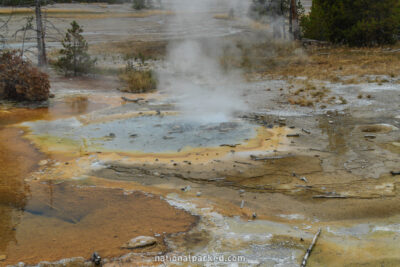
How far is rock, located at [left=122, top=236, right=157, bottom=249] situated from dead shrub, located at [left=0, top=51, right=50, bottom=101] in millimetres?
8436

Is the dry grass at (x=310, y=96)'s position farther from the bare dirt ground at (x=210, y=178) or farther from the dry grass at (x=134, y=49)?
the dry grass at (x=134, y=49)

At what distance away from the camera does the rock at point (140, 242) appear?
478 cm

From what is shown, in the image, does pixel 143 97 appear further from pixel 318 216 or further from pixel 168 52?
pixel 168 52

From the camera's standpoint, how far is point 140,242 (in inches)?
190

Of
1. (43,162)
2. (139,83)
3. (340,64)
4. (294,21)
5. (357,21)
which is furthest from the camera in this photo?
(294,21)

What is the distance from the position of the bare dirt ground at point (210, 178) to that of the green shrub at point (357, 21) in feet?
21.5

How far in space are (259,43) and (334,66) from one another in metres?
7.40

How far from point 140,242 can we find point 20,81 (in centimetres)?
903

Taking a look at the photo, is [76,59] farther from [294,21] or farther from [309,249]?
[309,249]

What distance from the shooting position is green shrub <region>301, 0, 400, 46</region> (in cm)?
1794

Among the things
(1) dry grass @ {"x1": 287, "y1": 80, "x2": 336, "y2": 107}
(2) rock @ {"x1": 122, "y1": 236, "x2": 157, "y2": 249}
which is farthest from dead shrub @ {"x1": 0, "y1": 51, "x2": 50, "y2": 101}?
(2) rock @ {"x1": 122, "y1": 236, "x2": 157, "y2": 249}

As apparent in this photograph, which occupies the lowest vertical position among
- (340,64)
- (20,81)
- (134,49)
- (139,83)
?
(139,83)

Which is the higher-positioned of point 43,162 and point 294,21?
point 294,21

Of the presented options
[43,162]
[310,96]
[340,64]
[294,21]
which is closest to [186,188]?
Answer: [43,162]
